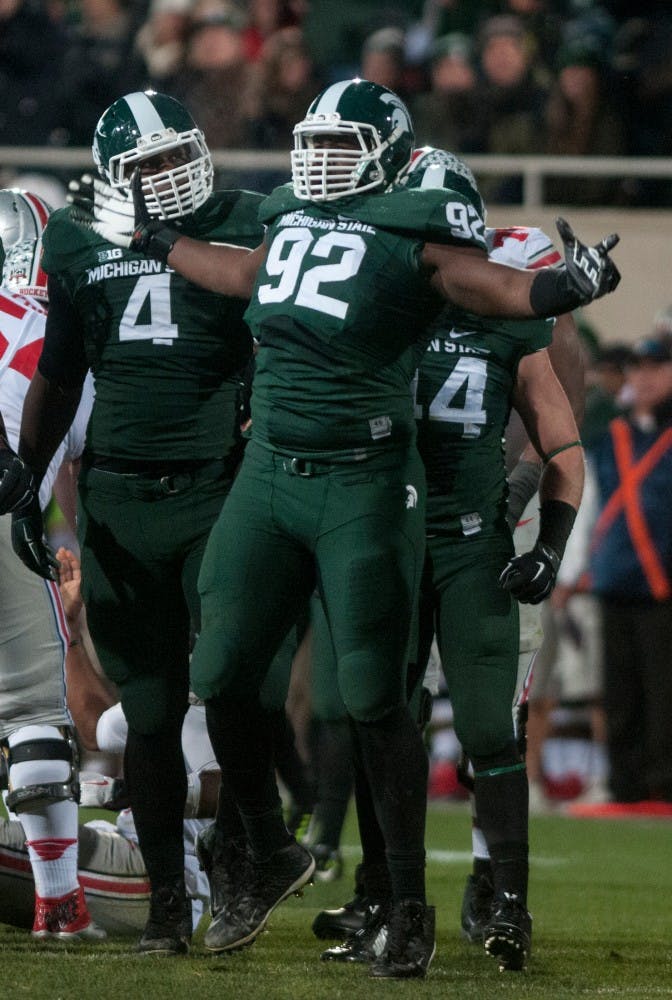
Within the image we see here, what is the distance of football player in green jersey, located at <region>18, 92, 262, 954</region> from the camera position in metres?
4.49

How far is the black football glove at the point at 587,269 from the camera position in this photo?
12.9 ft

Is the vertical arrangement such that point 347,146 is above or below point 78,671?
above

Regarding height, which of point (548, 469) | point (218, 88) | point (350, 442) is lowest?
point (218, 88)

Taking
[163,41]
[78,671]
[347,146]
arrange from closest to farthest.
→ 1. [347,146]
2. [78,671]
3. [163,41]

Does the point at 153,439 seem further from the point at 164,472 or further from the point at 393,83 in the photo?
the point at 393,83

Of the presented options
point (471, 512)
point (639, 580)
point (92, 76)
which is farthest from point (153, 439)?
point (92, 76)

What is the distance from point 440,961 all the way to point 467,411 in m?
1.32

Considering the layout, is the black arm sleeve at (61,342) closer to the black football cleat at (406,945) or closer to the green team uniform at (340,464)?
the green team uniform at (340,464)

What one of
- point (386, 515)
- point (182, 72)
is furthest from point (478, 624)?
point (182, 72)

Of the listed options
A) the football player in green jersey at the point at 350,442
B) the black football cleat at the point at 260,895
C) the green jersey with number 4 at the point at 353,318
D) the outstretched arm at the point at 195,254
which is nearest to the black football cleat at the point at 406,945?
the football player in green jersey at the point at 350,442

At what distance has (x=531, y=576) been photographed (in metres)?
4.29

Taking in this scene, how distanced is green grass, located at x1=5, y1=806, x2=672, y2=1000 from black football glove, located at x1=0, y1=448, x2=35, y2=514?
105cm

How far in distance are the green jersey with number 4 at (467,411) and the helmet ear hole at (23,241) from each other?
4.18 feet

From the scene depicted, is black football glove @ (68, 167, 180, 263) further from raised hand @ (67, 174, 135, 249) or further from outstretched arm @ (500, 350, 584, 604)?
Answer: outstretched arm @ (500, 350, 584, 604)
